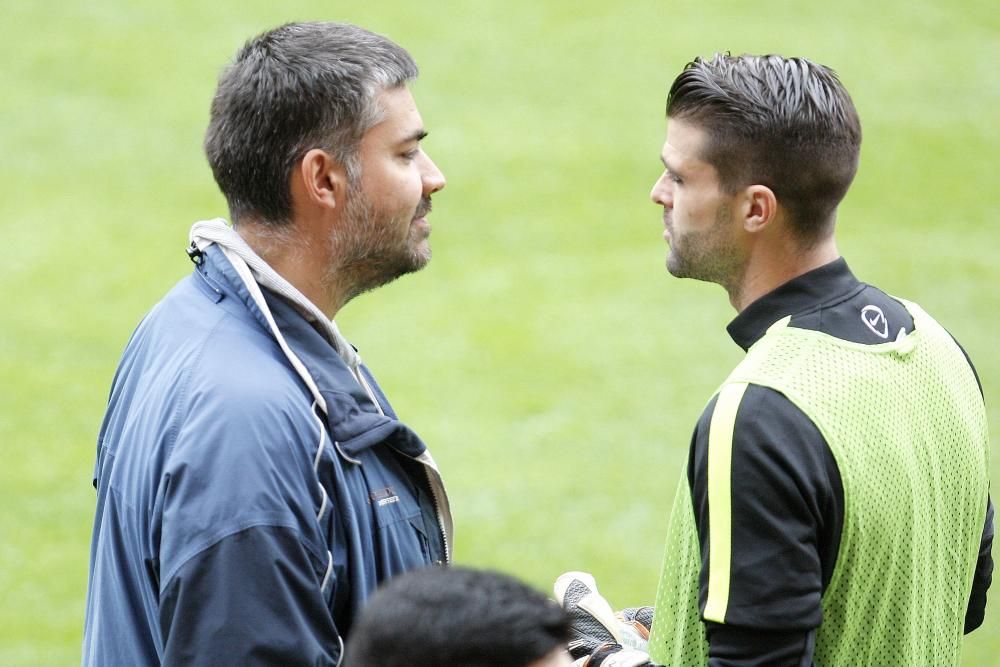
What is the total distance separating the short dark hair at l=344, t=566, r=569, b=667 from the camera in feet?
5.65

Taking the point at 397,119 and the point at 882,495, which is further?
the point at 397,119

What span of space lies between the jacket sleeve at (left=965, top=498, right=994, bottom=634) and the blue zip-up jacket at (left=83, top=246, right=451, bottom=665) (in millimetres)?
1221

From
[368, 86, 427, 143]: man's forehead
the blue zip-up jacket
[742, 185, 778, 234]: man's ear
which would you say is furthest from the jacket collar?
[742, 185, 778, 234]: man's ear

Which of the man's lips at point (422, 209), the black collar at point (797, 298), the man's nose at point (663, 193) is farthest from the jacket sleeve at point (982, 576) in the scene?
the man's lips at point (422, 209)

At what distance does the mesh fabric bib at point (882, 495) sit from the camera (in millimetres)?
2514

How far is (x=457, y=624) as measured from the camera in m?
1.74

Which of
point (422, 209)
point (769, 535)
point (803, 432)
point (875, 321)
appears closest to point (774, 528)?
point (769, 535)

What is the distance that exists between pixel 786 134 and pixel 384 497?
1173mm

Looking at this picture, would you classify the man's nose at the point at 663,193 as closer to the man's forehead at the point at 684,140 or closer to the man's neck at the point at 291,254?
the man's forehead at the point at 684,140

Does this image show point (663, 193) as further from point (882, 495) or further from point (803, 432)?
point (882, 495)

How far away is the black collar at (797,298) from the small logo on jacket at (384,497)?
0.79 m

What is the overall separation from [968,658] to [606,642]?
3.90 m

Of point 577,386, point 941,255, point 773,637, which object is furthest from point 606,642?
point 941,255

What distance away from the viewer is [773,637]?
2430 millimetres
